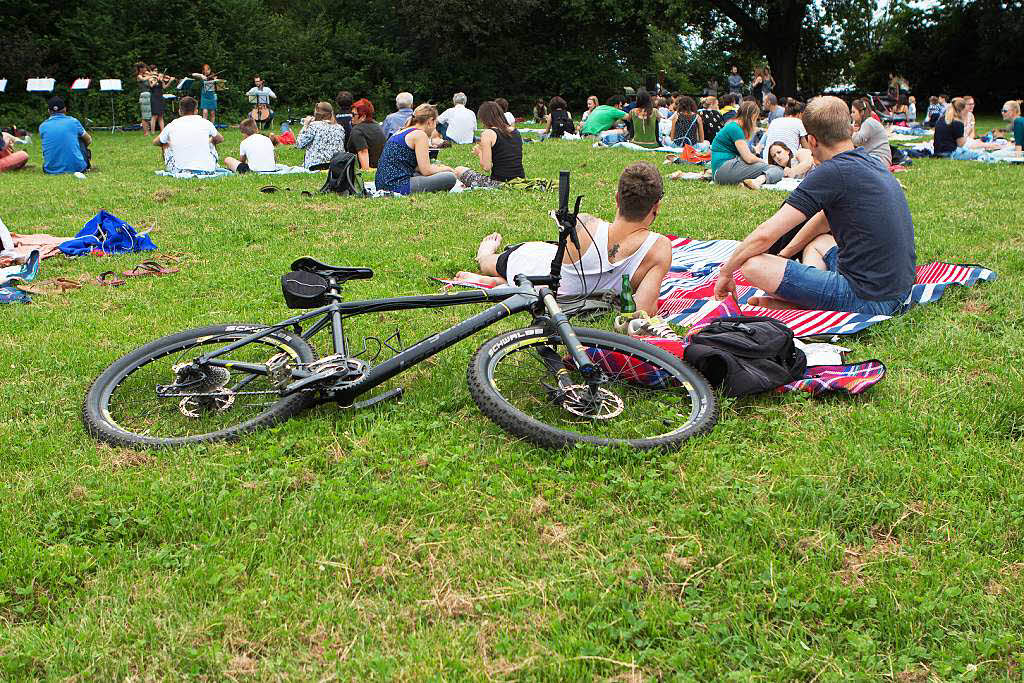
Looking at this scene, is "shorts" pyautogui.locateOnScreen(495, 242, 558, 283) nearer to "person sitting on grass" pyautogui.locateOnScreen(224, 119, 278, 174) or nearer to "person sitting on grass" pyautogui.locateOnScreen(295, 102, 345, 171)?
"person sitting on grass" pyautogui.locateOnScreen(295, 102, 345, 171)

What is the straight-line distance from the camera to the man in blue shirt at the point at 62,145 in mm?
13945

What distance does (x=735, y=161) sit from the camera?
468 inches

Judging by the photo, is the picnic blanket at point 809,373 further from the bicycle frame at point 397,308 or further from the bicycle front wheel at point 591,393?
the bicycle frame at point 397,308

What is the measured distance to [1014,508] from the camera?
10.7 ft

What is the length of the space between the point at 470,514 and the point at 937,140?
574 inches

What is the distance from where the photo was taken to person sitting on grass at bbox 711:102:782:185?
1162 cm

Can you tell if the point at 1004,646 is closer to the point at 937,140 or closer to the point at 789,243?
the point at 789,243

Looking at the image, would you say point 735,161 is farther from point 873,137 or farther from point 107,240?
point 107,240

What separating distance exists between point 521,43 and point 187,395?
33.4m

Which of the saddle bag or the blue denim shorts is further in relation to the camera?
the blue denim shorts

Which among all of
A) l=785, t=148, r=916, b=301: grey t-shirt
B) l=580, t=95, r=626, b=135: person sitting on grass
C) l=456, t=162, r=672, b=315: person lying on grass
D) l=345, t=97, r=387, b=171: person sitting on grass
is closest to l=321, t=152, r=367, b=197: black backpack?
l=345, t=97, r=387, b=171: person sitting on grass

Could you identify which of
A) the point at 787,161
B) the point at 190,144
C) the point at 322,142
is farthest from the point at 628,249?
the point at 190,144

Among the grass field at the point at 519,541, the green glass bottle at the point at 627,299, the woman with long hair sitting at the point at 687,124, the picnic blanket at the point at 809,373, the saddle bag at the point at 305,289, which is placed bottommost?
the grass field at the point at 519,541

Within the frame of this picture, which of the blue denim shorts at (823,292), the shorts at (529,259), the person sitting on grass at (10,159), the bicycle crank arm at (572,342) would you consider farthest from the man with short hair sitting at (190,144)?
the bicycle crank arm at (572,342)
